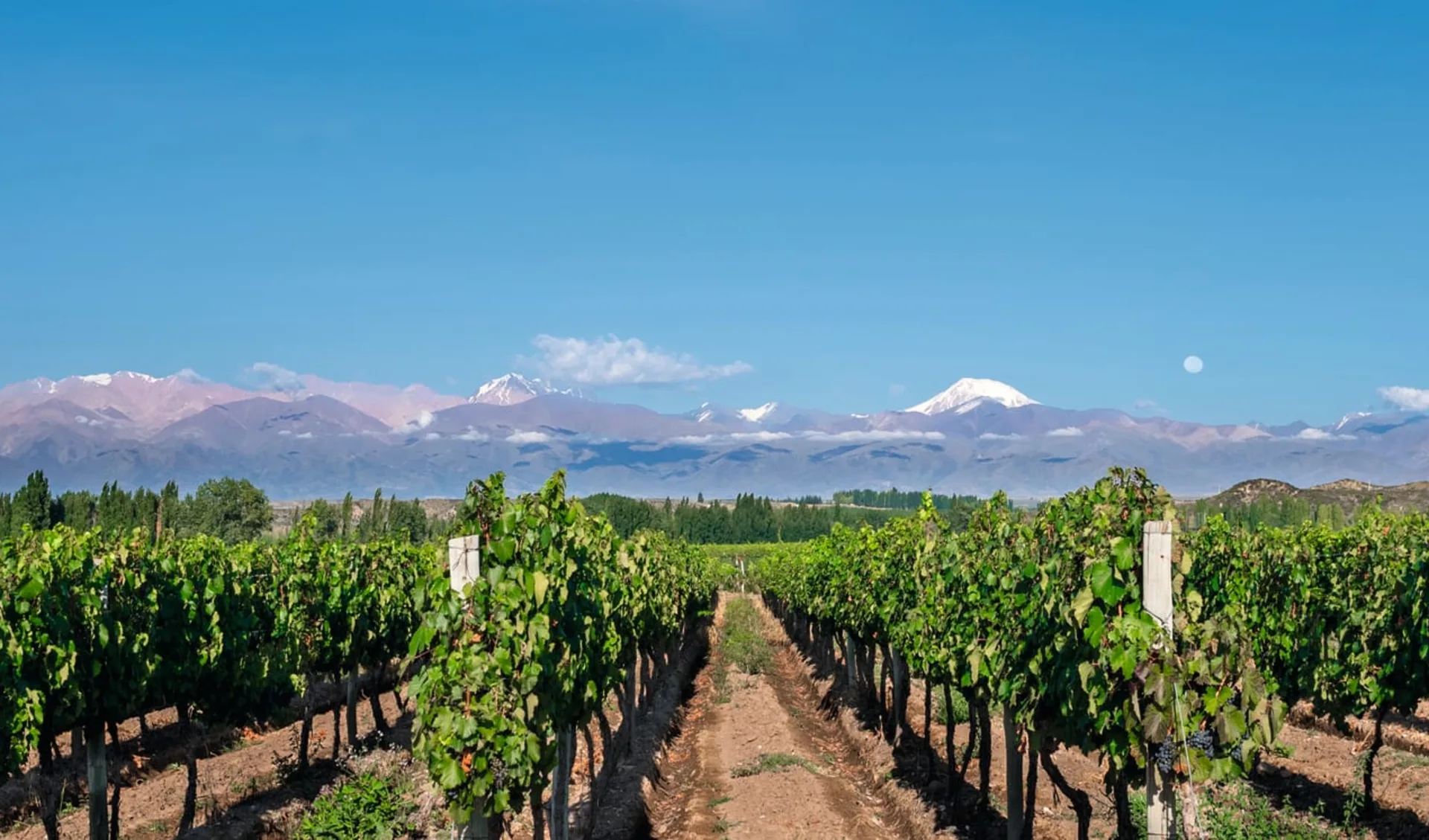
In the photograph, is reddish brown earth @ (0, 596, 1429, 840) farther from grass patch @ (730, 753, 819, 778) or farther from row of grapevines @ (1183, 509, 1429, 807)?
row of grapevines @ (1183, 509, 1429, 807)

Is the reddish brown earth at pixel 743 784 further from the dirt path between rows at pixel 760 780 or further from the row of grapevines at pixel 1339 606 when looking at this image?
the row of grapevines at pixel 1339 606

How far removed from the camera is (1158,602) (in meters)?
8.27

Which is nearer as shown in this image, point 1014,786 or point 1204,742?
point 1204,742

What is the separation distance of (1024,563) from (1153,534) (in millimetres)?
2807

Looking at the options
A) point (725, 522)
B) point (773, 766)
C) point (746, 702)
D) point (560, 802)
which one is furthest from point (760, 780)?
point (725, 522)

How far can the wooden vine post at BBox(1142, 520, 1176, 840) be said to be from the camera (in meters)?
8.19

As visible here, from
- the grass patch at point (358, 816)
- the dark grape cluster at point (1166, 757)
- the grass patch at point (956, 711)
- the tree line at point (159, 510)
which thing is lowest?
the grass patch at point (956, 711)

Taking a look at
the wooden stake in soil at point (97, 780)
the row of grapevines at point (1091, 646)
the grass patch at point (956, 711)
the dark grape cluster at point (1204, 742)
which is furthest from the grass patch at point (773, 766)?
the dark grape cluster at point (1204, 742)

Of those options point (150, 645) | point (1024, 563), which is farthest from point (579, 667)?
point (150, 645)

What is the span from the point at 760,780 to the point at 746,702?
10.6 m

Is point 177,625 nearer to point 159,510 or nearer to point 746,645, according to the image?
point 746,645

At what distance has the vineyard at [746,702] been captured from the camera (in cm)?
868

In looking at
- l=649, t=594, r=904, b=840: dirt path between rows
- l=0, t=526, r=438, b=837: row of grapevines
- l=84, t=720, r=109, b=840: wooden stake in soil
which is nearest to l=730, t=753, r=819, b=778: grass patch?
l=649, t=594, r=904, b=840: dirt path between rows

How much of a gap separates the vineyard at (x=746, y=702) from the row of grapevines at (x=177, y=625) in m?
0.05
